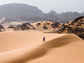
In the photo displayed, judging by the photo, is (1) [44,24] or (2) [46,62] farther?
(1) [44,24]

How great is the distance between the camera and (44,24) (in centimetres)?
3631

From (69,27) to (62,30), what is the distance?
1090mm

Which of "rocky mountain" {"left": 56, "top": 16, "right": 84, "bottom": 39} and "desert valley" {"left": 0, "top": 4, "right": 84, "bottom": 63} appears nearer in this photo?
"desert valley" {"left": 0, "top": 4, "right": 84, "bottom": 63}

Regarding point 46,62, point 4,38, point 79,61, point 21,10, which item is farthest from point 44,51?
point 21,10

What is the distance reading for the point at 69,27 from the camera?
555 inches

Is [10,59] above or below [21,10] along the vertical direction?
below

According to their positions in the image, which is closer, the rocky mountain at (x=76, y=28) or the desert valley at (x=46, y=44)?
the desert valley at (x=46, y=44)

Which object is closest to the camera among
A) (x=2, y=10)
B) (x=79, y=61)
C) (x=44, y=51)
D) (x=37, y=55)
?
(x=79, y=61)

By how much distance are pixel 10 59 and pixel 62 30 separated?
39.3 ft

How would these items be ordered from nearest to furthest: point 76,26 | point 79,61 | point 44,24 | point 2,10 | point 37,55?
1. point 79,61
2. point 37,55
3. point 76,26
4. point 44,24
5. point 2,10

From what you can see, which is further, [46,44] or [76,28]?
[76,28]

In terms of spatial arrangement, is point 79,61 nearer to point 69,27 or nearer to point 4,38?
point 4,38

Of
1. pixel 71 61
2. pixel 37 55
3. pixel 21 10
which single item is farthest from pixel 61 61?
pixel 21 10

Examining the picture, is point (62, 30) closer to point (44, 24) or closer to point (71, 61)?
point (71, 61)
